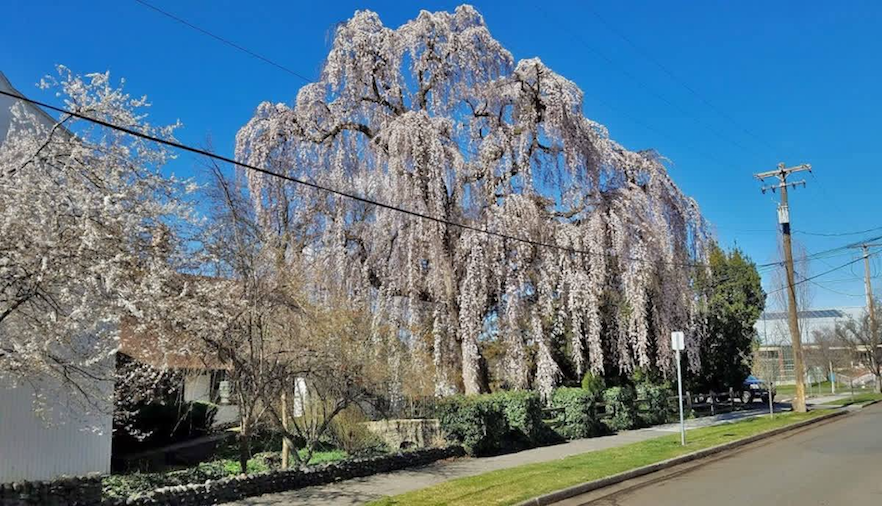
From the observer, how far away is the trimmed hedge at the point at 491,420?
15.5m

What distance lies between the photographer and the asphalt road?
9.83 m

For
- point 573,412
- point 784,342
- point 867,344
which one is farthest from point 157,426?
A: point 867,344

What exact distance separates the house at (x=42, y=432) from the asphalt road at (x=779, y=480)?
913cm

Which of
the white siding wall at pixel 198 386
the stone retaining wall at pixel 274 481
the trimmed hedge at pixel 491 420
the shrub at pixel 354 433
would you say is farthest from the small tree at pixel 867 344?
the white siding wall at pixel 198 386

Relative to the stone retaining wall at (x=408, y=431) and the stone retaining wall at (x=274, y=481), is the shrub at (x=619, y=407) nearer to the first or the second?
the stone retaining wall at (x=408, y=431)

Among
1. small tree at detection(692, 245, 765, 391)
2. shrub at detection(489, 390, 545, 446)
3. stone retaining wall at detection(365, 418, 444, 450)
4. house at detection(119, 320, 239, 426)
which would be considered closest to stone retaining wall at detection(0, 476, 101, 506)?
house at detection(119, 320, 239, 426)

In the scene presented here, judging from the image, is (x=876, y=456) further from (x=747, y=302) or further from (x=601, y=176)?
(x=747, y=302)

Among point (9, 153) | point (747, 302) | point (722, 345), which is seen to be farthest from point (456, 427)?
point (747, 302)

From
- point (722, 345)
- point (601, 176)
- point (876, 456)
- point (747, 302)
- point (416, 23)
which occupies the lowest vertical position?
point (876, 456)

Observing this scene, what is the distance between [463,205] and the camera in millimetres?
18750

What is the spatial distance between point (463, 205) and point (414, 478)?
833 centimetres

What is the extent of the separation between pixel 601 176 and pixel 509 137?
3.34 m

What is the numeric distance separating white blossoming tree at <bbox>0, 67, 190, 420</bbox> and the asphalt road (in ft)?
23.8

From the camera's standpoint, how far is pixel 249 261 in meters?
12.0
